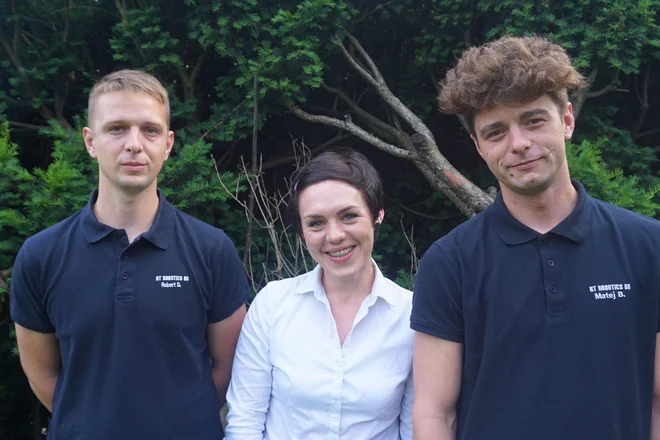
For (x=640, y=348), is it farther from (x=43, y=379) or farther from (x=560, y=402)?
(x=43, y=379)

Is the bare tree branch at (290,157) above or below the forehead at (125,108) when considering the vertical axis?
above

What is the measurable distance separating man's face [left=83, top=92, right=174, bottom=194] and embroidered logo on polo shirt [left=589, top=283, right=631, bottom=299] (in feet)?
5.27

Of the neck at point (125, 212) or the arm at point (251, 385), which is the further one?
the neck at point (125, 212)

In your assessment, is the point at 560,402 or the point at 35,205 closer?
the point at 560,402

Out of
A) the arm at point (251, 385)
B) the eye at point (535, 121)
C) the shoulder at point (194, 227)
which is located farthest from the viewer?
the shoulder at point (194, 227)

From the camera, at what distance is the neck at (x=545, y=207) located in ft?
5.76

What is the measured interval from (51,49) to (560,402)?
4204mm

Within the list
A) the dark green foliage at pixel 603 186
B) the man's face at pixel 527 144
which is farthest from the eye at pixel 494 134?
the dark green foliage at pixel 603 186

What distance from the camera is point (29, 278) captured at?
2037 mm

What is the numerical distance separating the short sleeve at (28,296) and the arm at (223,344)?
614mm

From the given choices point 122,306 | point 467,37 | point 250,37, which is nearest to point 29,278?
point 122,306

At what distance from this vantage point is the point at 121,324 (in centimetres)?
196

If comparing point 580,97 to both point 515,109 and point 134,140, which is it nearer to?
point 515,109

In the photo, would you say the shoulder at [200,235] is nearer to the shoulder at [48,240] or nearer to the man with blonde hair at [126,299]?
the man with blonde hair at [126,299]
